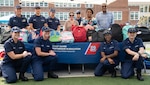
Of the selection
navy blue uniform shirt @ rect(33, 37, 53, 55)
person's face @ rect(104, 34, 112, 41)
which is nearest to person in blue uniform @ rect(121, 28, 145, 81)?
person's face @ rect(104, 34, 112, 41)

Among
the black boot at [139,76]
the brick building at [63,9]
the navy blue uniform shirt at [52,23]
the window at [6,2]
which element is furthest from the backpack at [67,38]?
the window at [6,2]

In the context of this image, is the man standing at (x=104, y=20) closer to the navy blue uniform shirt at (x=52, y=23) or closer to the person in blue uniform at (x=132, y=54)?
the navy blue uniform shirt at (x=52, y=23)

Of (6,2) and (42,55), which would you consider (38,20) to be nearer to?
(42,55)

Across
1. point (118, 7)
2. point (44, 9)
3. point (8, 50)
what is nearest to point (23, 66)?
point (8, 50)

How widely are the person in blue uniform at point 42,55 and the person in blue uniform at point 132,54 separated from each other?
1.49 meters

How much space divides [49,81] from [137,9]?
1696 inches

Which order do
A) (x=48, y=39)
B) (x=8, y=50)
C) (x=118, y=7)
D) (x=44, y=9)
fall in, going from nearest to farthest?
(x=8, y=50) < (x=48, y=39) < (x=44, y=9) < (x=118, y=7)

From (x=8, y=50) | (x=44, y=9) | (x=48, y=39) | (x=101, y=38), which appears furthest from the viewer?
(x=44, y=9)

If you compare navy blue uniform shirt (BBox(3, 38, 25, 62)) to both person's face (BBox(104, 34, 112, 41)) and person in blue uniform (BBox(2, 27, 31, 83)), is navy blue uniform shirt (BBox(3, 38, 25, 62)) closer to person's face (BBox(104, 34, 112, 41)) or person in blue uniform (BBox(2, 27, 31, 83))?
person in blue uniform (BBox(2, 27, 31, 83))

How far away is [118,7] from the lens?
1848 inches

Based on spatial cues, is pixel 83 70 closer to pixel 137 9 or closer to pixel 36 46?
pixel 36 46

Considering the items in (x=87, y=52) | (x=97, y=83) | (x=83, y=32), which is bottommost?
(x=97, y=83)

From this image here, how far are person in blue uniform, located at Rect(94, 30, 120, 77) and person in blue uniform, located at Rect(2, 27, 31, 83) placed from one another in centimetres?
156

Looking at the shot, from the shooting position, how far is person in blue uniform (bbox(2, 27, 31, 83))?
575 cm
